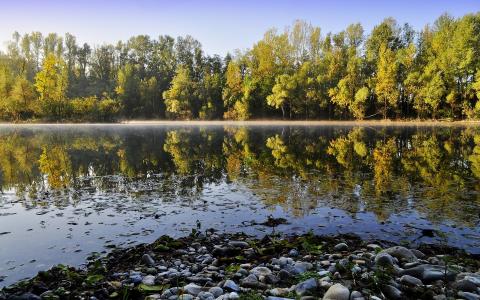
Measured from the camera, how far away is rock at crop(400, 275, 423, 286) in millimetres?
5551

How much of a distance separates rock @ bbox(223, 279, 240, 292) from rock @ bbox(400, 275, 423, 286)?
101 inches

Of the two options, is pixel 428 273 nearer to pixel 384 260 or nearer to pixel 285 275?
pixel 384 260

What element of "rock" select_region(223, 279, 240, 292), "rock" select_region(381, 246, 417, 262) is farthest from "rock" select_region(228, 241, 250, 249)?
"rock" select_region(381, 246, 417, 262)

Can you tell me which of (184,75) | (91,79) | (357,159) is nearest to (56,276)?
(357,159)

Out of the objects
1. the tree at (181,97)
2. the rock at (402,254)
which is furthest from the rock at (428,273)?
the tree at (181,97)

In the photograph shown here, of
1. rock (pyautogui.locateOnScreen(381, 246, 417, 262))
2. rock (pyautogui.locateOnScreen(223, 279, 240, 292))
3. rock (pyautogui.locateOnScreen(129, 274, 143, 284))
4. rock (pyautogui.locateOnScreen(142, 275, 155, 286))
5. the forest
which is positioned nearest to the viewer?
rock (pyautogui.locateOnScreen(223, 279, 240, 292))

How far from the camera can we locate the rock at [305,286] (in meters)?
5.36

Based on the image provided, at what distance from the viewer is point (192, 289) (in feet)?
18.3

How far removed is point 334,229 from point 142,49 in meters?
121

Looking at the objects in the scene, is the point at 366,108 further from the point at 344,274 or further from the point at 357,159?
the point at 344,274

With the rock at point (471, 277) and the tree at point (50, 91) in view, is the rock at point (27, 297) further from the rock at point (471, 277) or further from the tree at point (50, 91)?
the tree at point (50, 91)

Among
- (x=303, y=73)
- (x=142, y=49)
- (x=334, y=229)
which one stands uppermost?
(x=142, y=49)

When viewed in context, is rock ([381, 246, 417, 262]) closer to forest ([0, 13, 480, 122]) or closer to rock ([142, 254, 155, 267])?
rock ([142, 254, 155, 267])

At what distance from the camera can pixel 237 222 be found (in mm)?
9969
